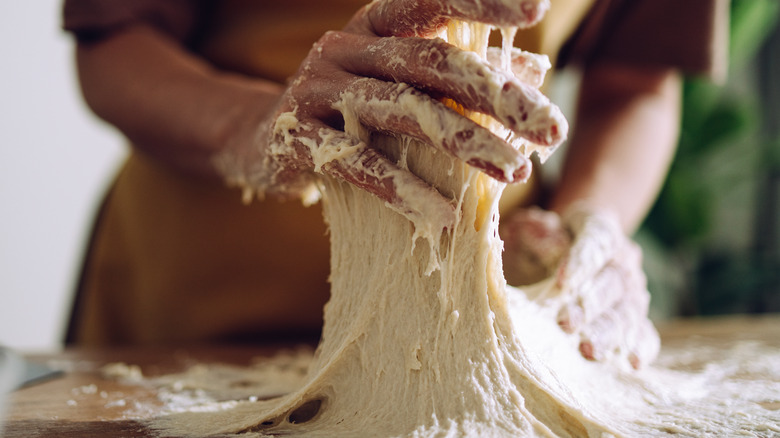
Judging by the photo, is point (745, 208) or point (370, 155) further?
point (745, 208)

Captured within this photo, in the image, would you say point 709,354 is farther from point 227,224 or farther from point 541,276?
point 227,224

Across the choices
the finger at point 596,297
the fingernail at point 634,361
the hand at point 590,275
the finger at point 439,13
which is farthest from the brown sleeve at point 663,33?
the finger at point 439,13

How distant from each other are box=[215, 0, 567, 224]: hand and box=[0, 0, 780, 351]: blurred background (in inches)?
74.0

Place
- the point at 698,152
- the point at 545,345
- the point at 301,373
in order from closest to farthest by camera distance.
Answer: the point at 545,345 → the point at 301,373 → the point at 698,152

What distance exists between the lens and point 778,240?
280 cm

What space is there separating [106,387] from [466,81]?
60 cm

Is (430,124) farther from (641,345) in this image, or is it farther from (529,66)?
(641,345)

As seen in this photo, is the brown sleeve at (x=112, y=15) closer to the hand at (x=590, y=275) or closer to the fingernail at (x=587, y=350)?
the hand at (x=590, y=275)

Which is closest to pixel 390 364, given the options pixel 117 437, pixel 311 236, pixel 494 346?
pixel 494 346

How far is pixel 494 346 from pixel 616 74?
3.35 ft

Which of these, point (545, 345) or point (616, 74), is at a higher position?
point (616, 74)

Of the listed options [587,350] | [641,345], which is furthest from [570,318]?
[641,345]

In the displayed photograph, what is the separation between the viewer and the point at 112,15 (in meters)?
1.00

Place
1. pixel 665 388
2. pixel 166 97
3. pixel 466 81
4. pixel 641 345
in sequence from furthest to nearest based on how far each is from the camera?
pixel 166 97 < pixel 641 345 < pixel 665 388 < pixel 466 81
